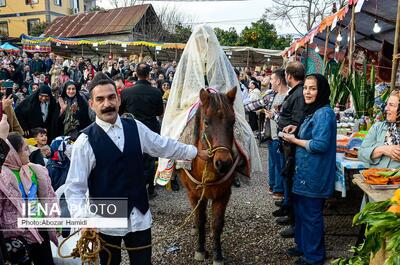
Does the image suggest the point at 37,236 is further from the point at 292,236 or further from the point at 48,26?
the point at 48,26

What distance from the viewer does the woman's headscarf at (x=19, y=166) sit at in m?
3.10

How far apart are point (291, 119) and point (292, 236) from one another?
4.81 feet

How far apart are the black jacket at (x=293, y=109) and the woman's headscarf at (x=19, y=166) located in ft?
9.54

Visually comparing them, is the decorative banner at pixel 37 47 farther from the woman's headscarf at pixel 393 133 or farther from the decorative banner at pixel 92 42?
the woman's headscarf at pixel 393 133

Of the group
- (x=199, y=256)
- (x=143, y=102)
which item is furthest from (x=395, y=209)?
(x=143, y=102)

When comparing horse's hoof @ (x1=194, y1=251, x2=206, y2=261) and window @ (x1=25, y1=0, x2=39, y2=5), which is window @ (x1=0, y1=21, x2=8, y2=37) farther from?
horse's hoof @ (x1=194, y1=251, x2=206, y2=261)

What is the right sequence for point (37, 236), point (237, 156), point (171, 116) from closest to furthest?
point (37, 236), point (237, 156), point (171, 116)

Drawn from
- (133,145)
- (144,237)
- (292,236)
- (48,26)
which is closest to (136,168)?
(133,145)

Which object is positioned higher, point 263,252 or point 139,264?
point 139,264

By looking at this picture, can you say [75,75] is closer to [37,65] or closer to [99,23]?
[37,65]

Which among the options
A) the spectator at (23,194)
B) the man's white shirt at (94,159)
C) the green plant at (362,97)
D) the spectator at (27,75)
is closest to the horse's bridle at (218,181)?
the man's white shirt at (94,159)

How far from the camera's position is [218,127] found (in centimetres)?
328

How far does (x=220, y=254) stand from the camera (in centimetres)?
379

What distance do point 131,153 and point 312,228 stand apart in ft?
6.99
